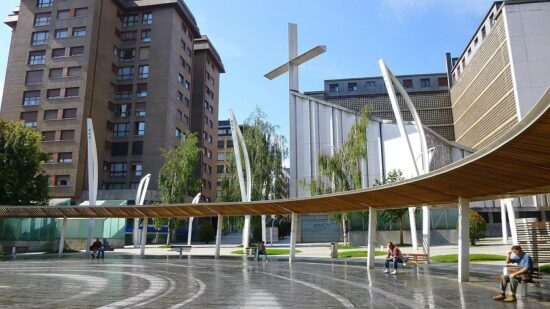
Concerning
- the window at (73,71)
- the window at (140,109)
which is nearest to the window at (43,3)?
the window at (73,71)

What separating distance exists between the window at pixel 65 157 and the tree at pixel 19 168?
47.1 feet

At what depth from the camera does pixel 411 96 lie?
3014 inches

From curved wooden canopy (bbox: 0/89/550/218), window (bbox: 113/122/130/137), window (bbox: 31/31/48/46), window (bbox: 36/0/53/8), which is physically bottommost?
curved wooden canopy (bbox: 0/89/550/218)

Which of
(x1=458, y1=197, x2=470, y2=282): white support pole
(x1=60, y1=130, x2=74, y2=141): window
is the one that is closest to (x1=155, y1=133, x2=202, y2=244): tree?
(x1=60, y1=130, x2=74, y2=141): window

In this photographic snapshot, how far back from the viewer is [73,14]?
56.1 meters

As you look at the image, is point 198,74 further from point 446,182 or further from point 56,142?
point 446,182

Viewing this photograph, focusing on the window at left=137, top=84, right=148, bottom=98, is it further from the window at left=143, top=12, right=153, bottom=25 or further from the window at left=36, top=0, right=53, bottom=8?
the window at left=36, top=0, right=53, bottom=8

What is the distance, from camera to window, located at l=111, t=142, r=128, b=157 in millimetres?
57781

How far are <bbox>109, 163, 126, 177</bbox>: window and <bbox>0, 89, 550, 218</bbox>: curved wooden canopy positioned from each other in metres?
35.9

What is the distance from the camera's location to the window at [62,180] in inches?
1970

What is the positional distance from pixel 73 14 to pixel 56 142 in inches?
707

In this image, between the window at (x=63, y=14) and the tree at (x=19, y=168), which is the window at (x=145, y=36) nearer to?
the window at (x=63, y=14)

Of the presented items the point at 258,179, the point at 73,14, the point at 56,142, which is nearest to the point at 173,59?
the point at 73,14

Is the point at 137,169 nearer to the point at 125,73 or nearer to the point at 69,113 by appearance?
the point at 69,113
